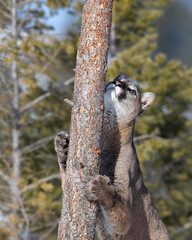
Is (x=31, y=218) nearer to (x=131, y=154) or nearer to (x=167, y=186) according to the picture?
(x=131, y=154)

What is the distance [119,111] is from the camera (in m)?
5.04

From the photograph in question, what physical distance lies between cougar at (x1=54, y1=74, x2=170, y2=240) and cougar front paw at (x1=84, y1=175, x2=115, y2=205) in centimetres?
4

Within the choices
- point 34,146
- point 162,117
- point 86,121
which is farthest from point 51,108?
point 86,121

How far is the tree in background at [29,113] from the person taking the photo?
9.46m

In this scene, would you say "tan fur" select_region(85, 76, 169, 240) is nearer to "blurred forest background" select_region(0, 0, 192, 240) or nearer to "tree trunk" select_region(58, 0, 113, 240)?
"tree trunk" select_region(58, 0, 113, 240)

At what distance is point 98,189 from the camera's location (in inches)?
164

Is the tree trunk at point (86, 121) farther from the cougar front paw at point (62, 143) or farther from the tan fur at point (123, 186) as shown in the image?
the cougar front paw at point (62, 143)

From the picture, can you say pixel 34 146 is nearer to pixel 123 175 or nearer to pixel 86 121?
pixel 123 175

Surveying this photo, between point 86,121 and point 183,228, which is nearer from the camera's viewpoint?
point 86,121

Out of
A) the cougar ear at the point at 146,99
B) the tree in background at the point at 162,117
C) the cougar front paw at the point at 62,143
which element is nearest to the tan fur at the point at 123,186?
the cougar ear at the point at 146,99

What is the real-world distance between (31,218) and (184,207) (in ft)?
24.9

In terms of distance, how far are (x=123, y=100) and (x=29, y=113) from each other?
725 centimetres

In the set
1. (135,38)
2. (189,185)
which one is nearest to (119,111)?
(135,38)

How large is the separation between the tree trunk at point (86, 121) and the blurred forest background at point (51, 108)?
2987mm
